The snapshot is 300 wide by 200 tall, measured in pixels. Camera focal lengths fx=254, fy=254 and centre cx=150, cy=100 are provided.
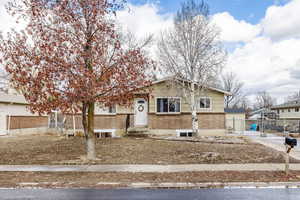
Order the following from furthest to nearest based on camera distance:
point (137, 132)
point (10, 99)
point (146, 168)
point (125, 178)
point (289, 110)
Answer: point (289, 110), point (10, 99), point (137, 132), point (146, 168), point (125, 178)

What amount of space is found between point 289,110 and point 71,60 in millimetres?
42910

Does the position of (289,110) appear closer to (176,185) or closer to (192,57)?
(192,57)

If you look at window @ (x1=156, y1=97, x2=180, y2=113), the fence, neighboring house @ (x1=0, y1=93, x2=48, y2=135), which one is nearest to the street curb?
window @ (x1=156, y1=97, x2=180, y2=113)

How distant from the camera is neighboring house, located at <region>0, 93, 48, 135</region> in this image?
75.8ft

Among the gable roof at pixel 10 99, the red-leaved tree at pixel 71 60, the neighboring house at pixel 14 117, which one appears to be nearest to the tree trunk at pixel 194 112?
the red-leaved tree at pixel 71 60

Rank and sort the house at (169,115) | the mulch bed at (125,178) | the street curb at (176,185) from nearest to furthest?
the street curb at (176,185)
the mulch bed at (125,178)
the house at (169,115)

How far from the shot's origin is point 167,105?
833 inches

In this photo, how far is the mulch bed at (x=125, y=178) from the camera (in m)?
7.88

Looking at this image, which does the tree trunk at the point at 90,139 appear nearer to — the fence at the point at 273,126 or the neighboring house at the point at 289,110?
the fence at the point at 273,126

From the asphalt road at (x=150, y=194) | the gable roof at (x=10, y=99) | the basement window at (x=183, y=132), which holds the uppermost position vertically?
the gable roof at (x=10, y=99)

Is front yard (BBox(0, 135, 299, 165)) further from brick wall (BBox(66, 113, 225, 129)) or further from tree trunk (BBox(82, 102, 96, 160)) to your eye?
brick wall (BBox(66, 113, 225, 129))

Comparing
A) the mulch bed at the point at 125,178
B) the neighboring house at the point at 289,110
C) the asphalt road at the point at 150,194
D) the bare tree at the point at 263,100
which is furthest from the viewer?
the bare tree at the point at 263,100

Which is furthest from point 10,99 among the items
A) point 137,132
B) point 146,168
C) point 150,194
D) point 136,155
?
point 150,194

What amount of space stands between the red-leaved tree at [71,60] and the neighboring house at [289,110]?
123ft
